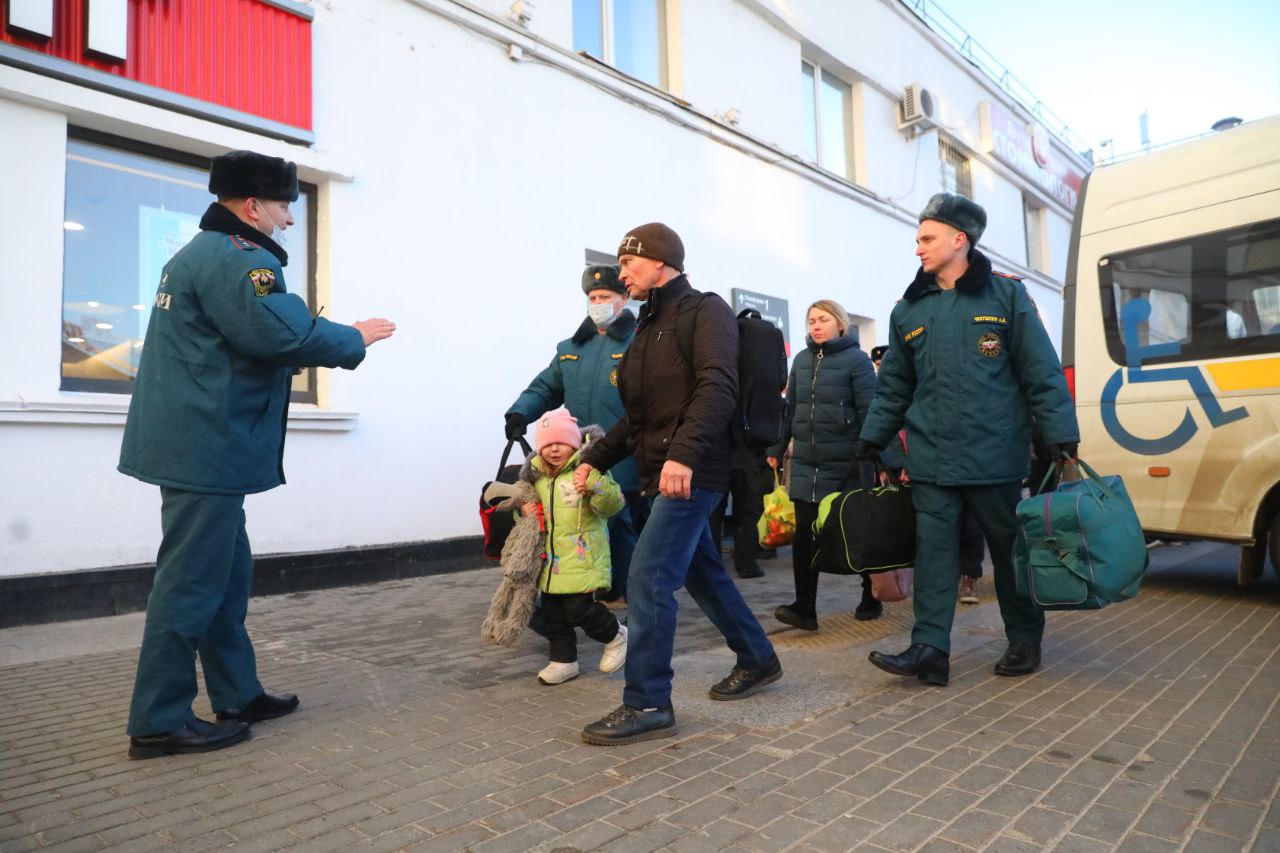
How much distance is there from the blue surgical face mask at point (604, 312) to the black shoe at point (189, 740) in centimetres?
272

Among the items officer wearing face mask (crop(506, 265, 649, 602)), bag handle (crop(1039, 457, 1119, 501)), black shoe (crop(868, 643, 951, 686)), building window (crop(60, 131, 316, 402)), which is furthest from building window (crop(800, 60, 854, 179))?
black shoe (crop(868, 643, 951, 686))

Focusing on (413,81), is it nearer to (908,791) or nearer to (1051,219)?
(908,791)

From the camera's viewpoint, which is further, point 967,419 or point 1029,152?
point 1029,152

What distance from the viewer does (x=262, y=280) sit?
299 cm

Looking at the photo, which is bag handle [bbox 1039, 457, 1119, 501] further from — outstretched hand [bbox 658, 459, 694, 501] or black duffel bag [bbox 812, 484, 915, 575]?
outstretched hand [bbox 658, 459, 694, 501]

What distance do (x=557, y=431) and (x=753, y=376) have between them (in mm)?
1058

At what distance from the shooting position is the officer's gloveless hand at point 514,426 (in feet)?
14.7

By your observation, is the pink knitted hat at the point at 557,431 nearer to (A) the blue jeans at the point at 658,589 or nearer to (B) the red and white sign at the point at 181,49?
(A) the blue jeans at the point at 658,589

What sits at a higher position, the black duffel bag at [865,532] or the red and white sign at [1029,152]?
the red and white sign at [1029,152]

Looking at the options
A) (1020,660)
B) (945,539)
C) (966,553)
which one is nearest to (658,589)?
(945,539)

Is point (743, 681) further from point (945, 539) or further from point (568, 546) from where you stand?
point (945, 539)

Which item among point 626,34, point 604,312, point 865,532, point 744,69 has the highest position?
point 744,69

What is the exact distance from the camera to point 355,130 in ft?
21.5

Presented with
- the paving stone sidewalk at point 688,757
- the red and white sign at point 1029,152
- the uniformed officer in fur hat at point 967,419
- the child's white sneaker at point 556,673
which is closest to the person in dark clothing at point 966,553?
the paving stone sidewalk at point 688,757
